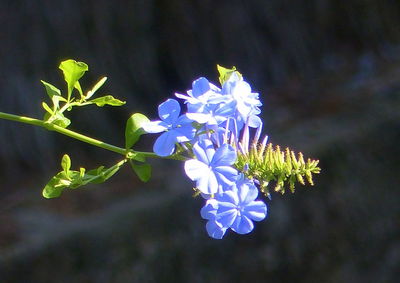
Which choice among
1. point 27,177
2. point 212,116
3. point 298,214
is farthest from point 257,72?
point 212,116

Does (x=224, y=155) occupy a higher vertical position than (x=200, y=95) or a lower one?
lower

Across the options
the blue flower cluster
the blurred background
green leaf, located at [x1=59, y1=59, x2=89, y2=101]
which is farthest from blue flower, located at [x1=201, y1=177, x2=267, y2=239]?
the blurred background

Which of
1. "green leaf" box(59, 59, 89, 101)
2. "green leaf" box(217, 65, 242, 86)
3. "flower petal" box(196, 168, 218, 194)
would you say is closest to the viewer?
"flower petal" box(196, 168, 218, 194)

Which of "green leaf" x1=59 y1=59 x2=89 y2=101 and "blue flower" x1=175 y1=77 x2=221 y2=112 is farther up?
"green leaf" x1=59 y1=59 x2=89 y2=101

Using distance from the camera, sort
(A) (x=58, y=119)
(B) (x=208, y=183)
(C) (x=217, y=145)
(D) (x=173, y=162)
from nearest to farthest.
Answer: (B) (x=208, y=183) < (C) (x=217, y=145) < (A) (x=58, y=119) < (D) (x=173, y=162)

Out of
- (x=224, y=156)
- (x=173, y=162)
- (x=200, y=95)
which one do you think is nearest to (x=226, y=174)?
(x=224, y=156)

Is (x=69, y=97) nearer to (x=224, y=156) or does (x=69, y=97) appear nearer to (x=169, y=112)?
(x=169, y=112)

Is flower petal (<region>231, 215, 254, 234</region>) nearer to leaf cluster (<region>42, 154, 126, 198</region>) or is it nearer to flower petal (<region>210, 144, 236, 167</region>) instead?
flower petal (<region>210, 144, 236, 167</region>)

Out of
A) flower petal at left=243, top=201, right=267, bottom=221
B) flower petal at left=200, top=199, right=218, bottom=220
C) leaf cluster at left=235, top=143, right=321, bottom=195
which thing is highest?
leaf cluster at left=235, top=143, right=321, bottom=195
